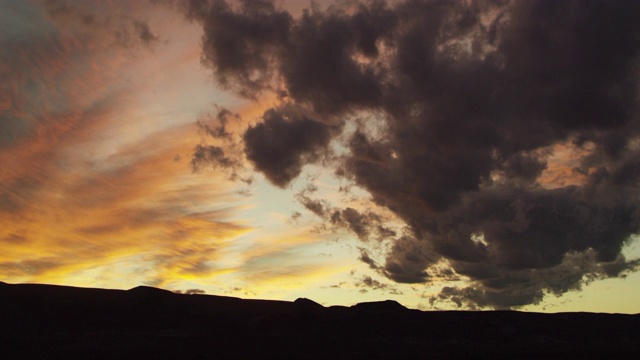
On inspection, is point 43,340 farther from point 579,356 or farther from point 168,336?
point 579,356

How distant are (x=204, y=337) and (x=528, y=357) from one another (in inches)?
4335

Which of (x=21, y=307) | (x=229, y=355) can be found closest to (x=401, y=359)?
(x=229, y=355)

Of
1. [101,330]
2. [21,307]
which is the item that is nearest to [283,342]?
[101,330]

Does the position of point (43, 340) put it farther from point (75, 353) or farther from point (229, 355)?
point (229, 355)

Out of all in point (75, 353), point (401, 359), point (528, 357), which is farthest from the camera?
point (528, 357)

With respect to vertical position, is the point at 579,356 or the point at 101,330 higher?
the point at 101,330

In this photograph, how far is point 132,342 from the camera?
17500 centimetres

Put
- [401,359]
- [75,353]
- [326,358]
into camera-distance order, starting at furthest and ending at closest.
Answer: [401,359], [326,358], [75,353]

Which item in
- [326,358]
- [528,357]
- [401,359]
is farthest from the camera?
[528,357]

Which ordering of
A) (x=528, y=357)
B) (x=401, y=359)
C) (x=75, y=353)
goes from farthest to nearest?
(x=528, y=357), (x=401, y=359), (x=75, y=353)

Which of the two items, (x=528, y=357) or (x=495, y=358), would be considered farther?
(x=528, y=357)

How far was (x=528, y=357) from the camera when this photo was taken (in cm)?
19188

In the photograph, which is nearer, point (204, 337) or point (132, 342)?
point (132, 342)

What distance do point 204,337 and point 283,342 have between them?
2689 centimetres
